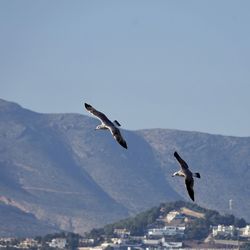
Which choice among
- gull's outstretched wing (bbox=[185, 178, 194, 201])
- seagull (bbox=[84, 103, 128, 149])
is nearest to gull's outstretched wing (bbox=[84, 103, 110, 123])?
seagull (bbox=[84, 103, 128, 149])

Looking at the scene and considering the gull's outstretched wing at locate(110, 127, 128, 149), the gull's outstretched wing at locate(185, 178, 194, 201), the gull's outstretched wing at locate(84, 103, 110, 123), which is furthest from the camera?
the gull's outstretched wing at locate(84, 103, 110, 123)

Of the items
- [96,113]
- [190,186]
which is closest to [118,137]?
[96,113]

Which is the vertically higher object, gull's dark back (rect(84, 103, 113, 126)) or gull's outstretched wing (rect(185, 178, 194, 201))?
gull's dark back (rect(84, 103, 113, 126))

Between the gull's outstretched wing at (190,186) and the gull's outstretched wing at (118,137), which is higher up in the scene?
the gull's outstretched wing at (118,137)

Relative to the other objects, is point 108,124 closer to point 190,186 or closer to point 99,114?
point 99,114

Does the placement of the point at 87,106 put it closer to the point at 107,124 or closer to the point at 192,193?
the point at 107,124

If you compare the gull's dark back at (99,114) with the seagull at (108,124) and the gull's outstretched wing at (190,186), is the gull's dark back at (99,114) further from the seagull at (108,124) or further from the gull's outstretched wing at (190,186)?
the gull's outstretched wing at (190,186)

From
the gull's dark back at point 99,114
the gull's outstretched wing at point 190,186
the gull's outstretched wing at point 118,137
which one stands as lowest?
the gull's outstretched wing at point 190,186

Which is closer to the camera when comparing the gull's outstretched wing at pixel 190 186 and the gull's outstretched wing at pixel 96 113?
the gull's outstretched wing at pixel 190 186

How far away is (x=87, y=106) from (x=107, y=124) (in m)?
0.78

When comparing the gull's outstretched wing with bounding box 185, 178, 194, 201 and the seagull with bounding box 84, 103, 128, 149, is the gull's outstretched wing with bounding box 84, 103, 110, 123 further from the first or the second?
the gull's outstretched wing with bounding box 185, 178, 194, 201

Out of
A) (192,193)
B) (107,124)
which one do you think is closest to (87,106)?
(107,124)

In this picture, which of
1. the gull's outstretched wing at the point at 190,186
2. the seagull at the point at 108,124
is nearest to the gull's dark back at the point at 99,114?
the seagull at the point at 108,124

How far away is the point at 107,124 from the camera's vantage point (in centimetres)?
5053
